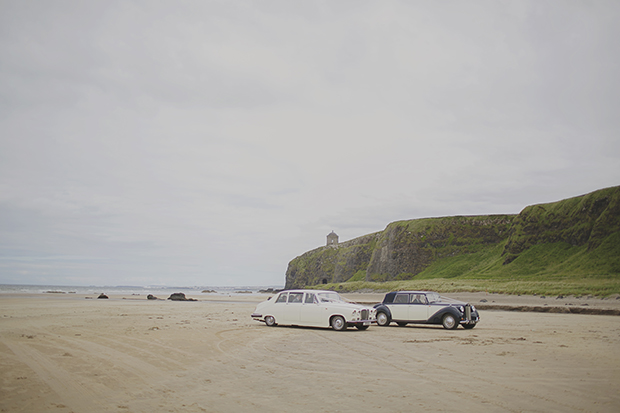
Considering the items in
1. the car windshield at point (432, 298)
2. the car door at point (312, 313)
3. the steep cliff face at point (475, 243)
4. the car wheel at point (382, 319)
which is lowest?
the car wheel at point (382, 319)

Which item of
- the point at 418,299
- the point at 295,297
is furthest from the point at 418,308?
the point at 295,297

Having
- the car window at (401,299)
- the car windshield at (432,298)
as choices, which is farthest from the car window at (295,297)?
the car windshield at (432,298)

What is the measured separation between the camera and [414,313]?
20938mm

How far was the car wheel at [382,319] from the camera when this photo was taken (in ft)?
70.5

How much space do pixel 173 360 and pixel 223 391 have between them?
139 inches

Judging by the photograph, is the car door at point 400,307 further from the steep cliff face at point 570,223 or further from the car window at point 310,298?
the steep cliff face at point 570,223

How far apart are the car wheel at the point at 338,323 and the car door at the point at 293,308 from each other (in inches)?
67.5

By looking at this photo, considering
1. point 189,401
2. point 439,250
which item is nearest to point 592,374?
point 189,401

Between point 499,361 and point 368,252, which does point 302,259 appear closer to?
point 368,252

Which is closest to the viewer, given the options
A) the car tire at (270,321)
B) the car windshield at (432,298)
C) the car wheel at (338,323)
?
the car wheel at (338,323)

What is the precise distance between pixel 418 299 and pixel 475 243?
9019cm

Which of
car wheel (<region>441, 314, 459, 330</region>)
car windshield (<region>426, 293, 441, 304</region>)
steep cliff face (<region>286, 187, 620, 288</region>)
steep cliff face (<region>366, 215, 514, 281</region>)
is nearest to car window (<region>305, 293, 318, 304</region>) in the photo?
car windshield (<region>426, 293, 441, 304</region>)

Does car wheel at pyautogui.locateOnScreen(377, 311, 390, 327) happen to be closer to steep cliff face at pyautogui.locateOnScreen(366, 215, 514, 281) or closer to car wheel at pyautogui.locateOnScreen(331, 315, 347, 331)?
car wheel at pyautogui.locateOnScreen(331, 315, 347, 331)

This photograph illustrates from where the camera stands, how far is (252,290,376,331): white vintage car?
18578 mm
